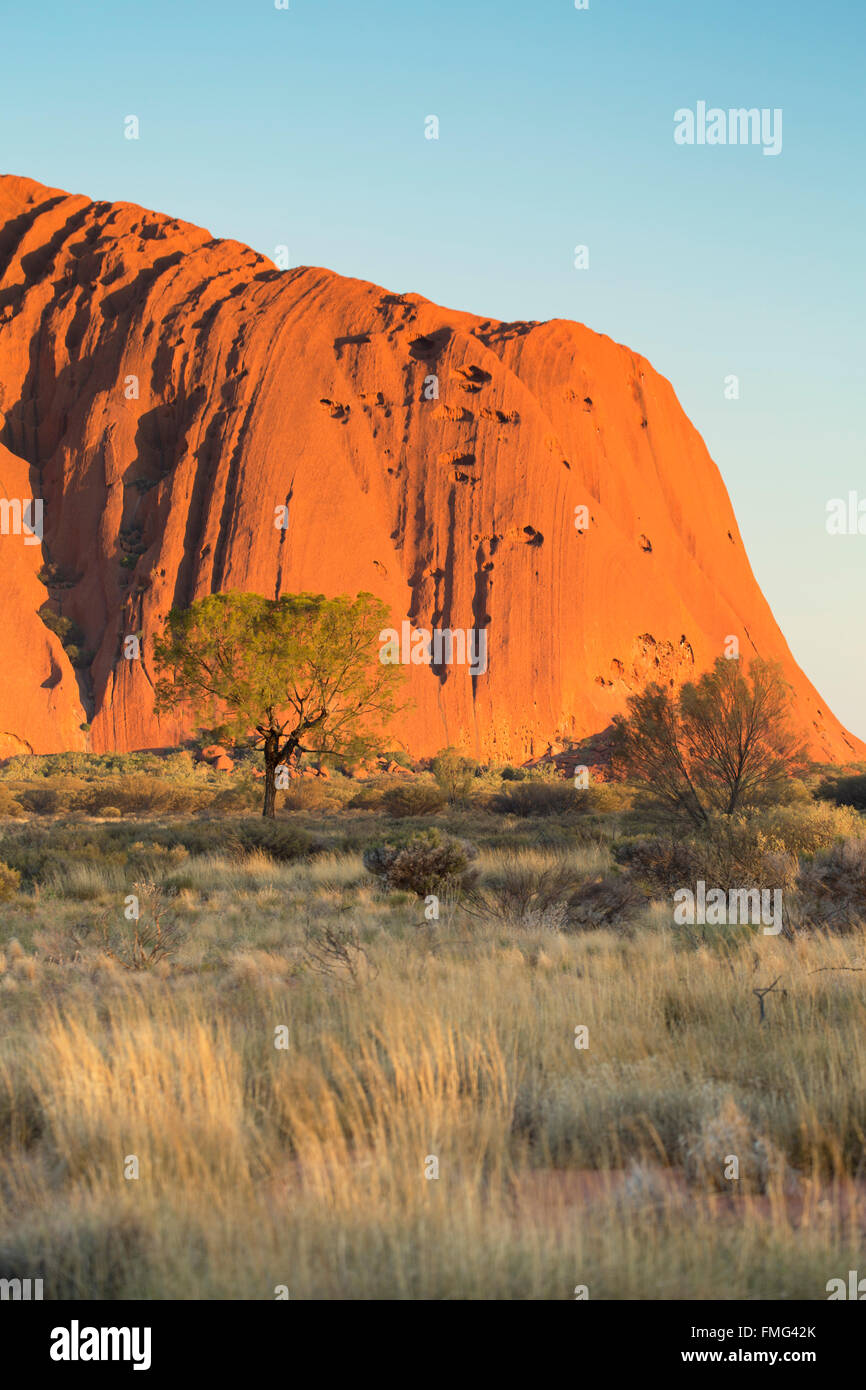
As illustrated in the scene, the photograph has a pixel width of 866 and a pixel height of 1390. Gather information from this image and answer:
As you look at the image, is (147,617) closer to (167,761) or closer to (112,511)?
(112,511)

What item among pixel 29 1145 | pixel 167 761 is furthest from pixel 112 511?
pixel 29 1145

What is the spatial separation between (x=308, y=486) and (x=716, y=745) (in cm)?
5054

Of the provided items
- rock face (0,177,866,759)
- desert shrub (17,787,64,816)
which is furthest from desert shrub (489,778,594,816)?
rock face (0,177,866,759)

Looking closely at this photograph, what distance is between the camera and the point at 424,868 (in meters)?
14.1

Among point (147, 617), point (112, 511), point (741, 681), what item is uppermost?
point (112, 511)

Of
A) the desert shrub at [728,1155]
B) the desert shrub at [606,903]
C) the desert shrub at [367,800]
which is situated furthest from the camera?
the desert shrub at [367,800]

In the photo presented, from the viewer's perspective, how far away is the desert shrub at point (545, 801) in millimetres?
32688

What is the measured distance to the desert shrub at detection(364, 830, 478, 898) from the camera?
1392cm

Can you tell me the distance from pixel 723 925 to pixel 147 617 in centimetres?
5566

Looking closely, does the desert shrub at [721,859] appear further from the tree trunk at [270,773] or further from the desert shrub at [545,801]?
the desert shrub at [545,801]

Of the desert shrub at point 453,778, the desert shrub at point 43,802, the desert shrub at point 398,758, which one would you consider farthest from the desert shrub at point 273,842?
the desert shrub at point 398,758

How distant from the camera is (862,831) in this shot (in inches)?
615

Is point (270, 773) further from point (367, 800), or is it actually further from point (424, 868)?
point (424, 868)

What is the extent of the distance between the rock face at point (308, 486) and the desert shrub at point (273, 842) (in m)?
40.9
